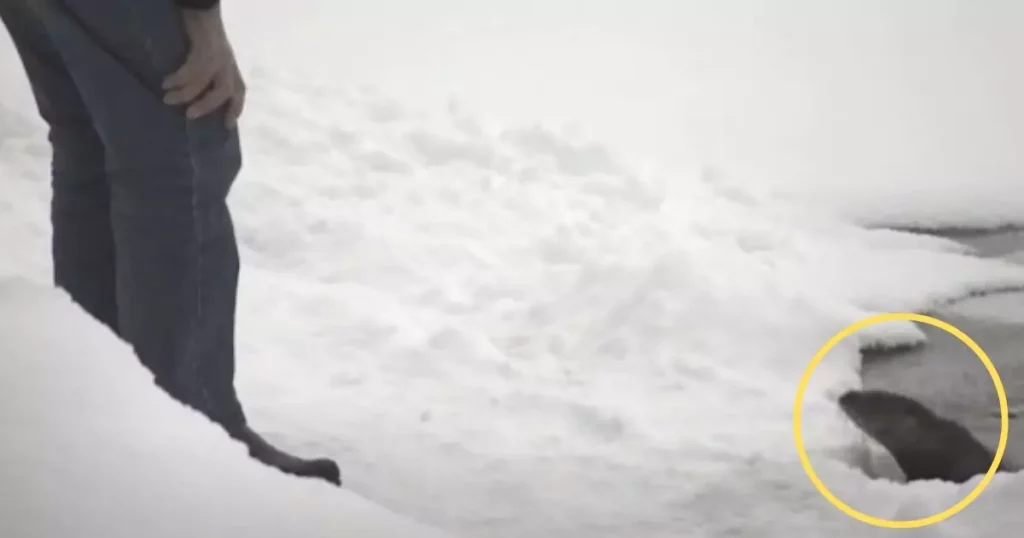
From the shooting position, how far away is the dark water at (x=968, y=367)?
0.79 m

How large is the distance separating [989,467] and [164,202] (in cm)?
71

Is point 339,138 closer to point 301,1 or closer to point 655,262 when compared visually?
point 301,1

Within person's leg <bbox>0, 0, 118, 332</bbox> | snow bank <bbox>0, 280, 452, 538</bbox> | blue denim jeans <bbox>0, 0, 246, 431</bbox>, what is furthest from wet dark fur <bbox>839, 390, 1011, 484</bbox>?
person's leg <bbox>0, 0, 118, 332</bbox>

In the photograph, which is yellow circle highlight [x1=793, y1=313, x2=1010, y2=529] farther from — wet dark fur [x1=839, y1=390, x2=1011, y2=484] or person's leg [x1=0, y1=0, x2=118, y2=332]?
person's leg [x1=0, y1=0, x2=118, y2=332]

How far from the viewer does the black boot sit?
73 cm

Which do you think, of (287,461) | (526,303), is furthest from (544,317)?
(287,461)

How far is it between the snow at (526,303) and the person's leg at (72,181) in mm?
33

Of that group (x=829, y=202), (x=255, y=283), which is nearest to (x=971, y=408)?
(x=829, y=202)

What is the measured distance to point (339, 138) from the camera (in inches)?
39.6

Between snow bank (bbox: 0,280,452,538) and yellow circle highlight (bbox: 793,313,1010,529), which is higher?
yellow circle highlight (bbox: 793,313,1010,529)

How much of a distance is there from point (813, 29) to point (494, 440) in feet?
1.76

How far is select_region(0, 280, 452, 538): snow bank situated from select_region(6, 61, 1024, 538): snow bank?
7 cm

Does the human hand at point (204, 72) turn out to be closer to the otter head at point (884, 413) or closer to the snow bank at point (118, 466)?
the snow bank at point (118, 466)

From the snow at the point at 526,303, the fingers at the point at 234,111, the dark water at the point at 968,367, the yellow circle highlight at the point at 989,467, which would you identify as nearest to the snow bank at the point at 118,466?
the snow at the point at 526,303
